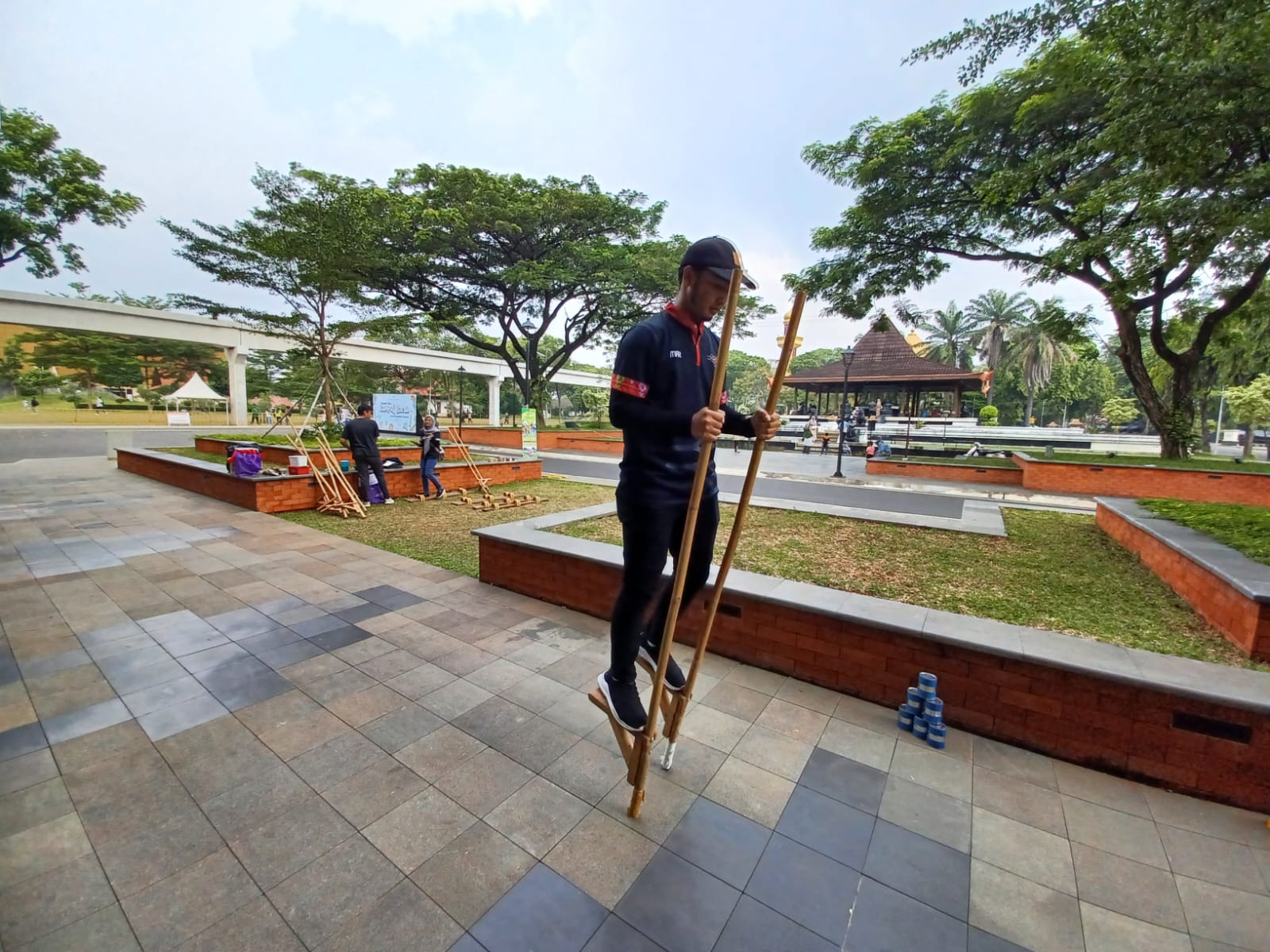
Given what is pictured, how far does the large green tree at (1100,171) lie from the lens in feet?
13.3

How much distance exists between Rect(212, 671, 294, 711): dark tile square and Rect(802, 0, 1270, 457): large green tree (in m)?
7.58

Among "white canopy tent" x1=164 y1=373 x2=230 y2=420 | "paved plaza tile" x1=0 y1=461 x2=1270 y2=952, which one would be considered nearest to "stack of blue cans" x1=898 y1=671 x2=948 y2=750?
"paved plaza tile" x1=0 y1=461 x2=1270 y2=952

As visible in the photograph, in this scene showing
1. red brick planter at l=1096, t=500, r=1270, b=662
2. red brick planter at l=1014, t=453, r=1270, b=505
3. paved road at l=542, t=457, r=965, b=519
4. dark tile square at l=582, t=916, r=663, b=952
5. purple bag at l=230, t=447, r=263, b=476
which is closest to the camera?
dark tile square at l=582, t=916, r=663, b=952

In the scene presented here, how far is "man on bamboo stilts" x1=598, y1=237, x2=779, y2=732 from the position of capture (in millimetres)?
1776

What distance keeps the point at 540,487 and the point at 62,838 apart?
8034mm

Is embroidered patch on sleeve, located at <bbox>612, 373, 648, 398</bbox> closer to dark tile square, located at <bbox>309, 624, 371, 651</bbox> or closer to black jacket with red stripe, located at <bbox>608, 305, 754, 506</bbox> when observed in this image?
black jacket with red stripe, located at <bbox>608, 305, 754, 506</bbox>

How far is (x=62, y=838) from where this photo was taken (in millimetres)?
1727

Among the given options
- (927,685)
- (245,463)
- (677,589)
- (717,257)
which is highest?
(717,257)

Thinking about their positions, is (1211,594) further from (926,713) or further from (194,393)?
(194,393)

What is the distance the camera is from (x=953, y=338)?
127ft

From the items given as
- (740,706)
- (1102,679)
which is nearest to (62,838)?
(740,706)

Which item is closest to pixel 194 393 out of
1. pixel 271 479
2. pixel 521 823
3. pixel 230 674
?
pixel 271 479

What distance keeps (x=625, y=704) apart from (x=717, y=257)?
5.60 feet

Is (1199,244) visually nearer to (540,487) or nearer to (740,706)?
(740,706)
